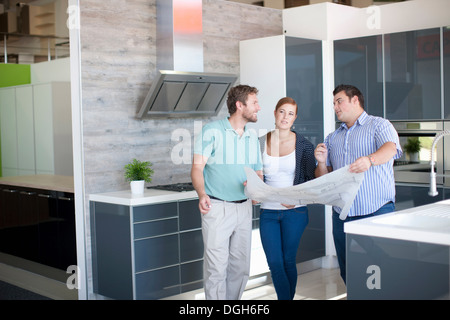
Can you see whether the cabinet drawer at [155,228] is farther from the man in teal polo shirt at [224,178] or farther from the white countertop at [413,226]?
the white countertop at [413,226]

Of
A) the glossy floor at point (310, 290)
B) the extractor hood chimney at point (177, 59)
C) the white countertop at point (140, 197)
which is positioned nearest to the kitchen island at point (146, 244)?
the white countertop at point (140, 197)

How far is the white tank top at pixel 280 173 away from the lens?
11.6ft

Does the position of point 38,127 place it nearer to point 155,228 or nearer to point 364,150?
point 155,228

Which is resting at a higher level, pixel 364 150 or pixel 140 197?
pixel 364 150

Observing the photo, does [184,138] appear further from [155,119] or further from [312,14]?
[312,14]

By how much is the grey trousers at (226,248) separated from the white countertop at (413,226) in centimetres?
104

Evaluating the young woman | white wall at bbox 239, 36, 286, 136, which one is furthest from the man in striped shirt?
white wall at bbox 239, 36, 286, 136

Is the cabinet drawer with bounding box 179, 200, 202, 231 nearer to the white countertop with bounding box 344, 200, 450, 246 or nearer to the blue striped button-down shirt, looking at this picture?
the blue striped button-down shirt

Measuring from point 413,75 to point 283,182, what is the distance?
1.96 metres

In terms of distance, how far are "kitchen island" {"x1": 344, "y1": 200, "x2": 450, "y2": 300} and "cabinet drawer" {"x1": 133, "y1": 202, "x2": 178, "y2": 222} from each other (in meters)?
1.98

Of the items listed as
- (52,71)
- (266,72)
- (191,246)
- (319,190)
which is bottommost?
(191,246)

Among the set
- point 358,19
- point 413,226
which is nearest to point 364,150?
point 413,226

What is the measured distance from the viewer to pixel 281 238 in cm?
364
